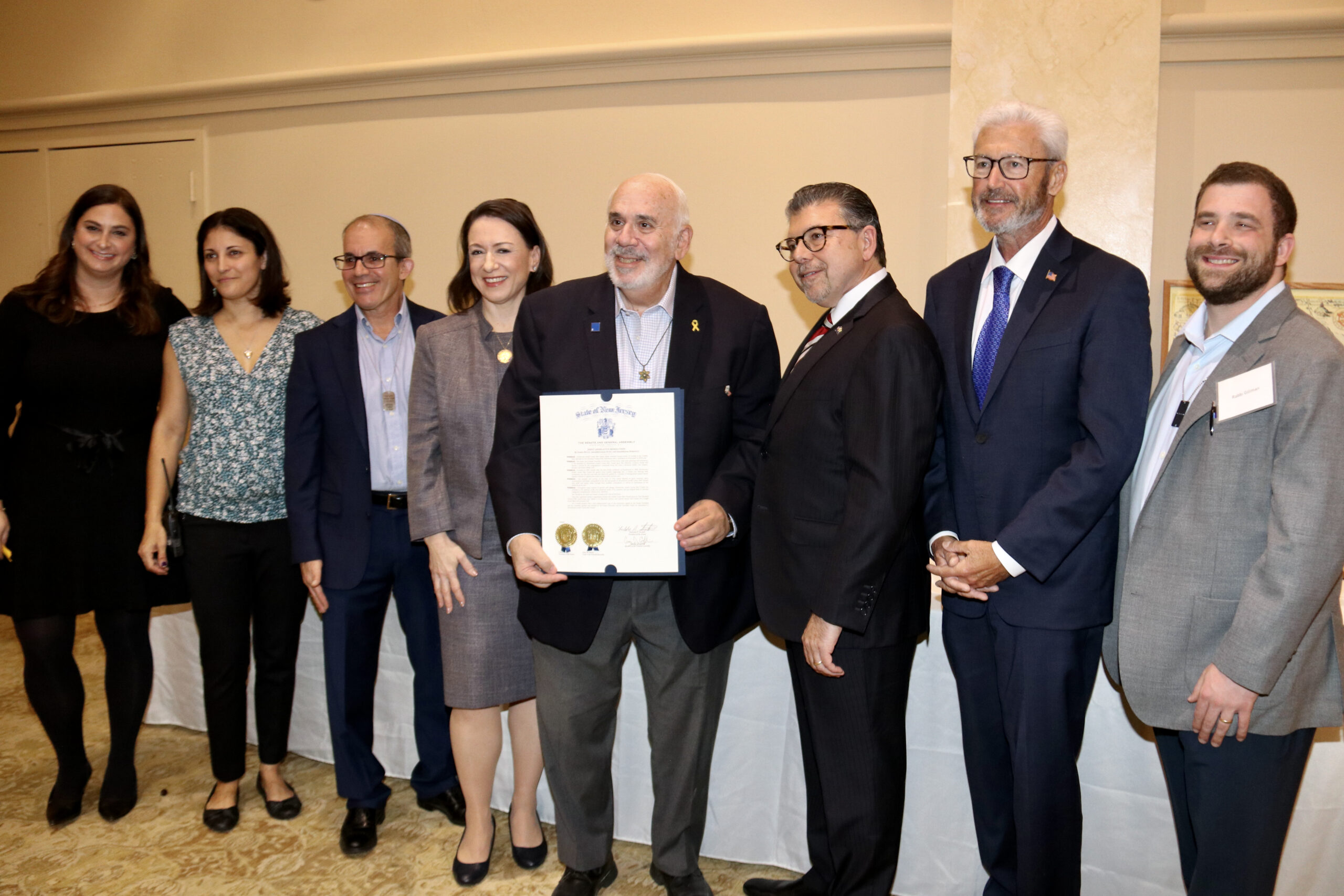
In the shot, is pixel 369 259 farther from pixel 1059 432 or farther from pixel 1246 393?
pixel 1246 393

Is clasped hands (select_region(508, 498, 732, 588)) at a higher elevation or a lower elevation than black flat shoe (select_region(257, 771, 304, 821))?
higher

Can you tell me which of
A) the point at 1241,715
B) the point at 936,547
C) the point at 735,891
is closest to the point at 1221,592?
the point at 1241,715

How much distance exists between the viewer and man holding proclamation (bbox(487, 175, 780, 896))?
232cm

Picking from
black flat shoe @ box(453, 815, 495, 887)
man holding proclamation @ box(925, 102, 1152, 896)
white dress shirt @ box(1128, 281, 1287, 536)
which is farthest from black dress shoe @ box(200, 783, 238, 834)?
white dress shirt @ box(1128, 281, 1287, 536)

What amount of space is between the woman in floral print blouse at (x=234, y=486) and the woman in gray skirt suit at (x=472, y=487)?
0.59 metres

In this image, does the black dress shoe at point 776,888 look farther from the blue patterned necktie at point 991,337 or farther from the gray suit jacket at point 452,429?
the blue patterned necktie at point 991,337

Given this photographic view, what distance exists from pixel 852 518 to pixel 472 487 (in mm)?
1139

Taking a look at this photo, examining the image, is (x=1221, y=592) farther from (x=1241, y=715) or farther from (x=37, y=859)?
(x=37, y=859)

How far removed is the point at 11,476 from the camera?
2938 millimetres

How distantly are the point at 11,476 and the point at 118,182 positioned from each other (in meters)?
3.66

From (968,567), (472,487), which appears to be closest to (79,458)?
(472,487)

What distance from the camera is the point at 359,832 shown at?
285 centimetres

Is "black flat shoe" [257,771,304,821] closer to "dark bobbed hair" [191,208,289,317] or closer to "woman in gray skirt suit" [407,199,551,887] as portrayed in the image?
"woman in gray skirt suit" [407,199,551,887]

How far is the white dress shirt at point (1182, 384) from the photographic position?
1841mm
